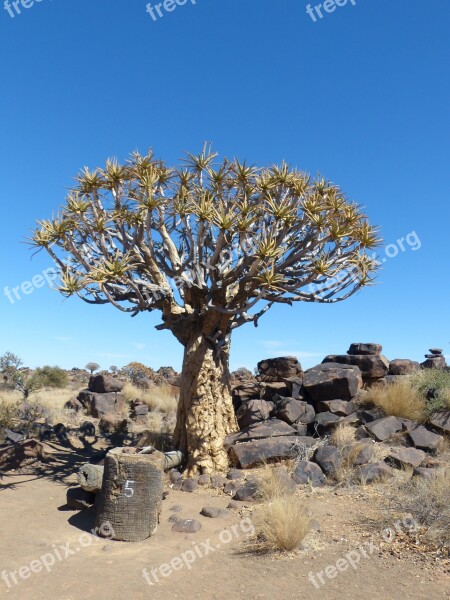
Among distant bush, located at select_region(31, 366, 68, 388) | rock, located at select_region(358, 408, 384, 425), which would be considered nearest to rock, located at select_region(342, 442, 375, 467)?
rock, located at select_region(358, 408, 384, 425)

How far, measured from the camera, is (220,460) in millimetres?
9781

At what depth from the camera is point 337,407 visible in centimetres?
1142

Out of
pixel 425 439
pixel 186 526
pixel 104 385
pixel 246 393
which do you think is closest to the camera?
pixel 186 526

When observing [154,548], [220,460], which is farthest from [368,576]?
[220,460]

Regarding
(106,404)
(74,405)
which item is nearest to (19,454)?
(106,404)

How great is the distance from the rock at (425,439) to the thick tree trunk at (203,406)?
3.61 metres

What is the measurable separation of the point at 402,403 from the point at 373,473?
10.0 feet

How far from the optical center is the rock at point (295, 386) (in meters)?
11.9

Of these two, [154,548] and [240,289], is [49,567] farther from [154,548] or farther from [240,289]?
[240,289]

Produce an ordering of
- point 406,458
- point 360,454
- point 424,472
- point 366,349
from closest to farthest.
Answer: point 424,472
point 406,458
point 360,454
point 366,349

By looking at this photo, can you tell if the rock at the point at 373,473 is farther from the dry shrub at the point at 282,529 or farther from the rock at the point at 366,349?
the rock at the point at 366,349

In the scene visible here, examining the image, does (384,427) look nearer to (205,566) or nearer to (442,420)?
(442,420)

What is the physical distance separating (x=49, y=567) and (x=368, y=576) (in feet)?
11.6

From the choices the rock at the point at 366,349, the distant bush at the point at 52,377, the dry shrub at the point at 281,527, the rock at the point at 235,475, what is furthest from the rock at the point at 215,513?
the distant bush at the point at 52,377
